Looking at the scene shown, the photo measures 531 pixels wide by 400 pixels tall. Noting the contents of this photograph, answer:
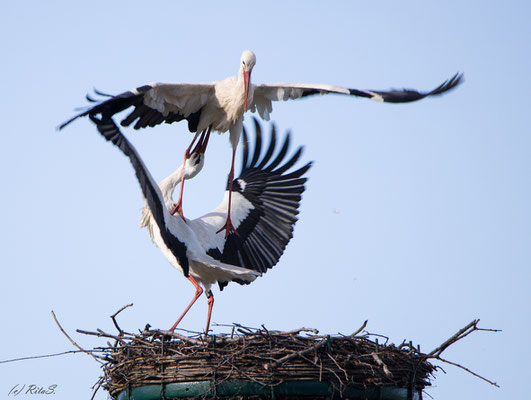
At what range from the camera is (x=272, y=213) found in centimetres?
928

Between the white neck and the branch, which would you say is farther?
the white neck

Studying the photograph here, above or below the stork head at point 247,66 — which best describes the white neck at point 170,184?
below

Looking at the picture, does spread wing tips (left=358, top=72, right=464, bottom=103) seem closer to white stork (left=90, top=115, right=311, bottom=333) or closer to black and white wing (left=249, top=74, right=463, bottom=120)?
black and white wing (left=249, top=74, right=463, bottom=120)

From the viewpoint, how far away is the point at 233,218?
29.5 feet

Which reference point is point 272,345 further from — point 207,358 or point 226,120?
point 226,120

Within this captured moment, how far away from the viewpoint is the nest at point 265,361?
227 inches

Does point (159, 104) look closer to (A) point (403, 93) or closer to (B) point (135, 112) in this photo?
(B) point (135, 112)

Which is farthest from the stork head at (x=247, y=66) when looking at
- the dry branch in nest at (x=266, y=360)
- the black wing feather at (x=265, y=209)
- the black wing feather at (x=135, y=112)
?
the dry branch in nest at (x=266, y=360)

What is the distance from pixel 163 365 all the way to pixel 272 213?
3561 mm

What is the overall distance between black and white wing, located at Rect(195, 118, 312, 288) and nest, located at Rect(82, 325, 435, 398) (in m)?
2.19

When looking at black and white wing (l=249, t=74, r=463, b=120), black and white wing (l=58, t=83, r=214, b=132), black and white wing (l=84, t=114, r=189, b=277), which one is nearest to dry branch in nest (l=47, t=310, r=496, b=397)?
black and white wing (l=84, t=114, r=189, b=277)

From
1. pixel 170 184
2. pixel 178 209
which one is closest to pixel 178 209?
pixel 178 209

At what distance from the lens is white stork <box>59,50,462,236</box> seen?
7.95 m

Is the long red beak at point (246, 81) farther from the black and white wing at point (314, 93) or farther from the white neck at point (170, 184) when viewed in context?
the white neck at point (170, 184)
